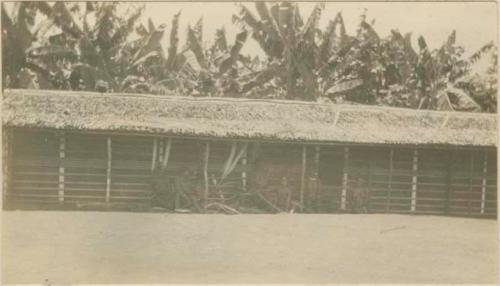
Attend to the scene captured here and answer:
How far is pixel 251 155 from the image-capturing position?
843 centimetres

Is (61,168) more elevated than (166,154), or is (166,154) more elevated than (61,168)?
(166,154)

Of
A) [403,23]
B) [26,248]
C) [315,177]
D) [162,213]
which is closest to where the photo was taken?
[26,248]

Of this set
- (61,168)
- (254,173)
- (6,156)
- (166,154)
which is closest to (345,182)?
(254,173)

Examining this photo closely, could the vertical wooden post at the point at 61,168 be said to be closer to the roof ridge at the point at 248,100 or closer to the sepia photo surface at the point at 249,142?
the sepia photo surface at the point at 249,142

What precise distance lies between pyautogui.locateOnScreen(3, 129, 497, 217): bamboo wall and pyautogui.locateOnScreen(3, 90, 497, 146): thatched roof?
174 mm

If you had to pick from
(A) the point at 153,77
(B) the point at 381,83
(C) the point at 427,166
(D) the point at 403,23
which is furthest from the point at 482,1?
(A) the point at 153,77

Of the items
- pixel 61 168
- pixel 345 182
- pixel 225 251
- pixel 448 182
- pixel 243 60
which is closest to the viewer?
pixel 225 251

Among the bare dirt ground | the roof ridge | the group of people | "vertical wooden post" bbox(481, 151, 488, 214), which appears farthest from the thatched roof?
the bare dirt ground

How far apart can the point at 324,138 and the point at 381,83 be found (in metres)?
1.07

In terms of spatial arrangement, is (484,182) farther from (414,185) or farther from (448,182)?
(414,185)

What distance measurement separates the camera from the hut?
816cm

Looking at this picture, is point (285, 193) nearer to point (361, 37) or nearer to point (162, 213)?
point (162, 213)

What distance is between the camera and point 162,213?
8125mm

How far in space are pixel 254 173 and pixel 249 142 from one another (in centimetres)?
41
